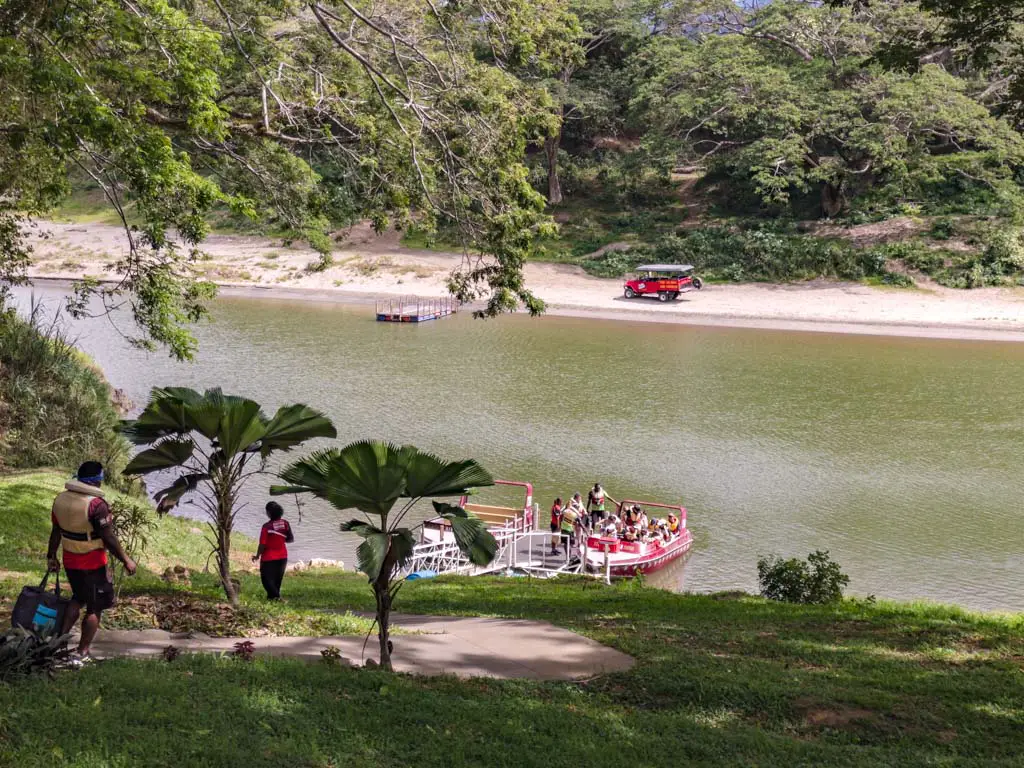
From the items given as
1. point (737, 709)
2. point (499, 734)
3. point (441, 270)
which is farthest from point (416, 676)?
point (441, 270)

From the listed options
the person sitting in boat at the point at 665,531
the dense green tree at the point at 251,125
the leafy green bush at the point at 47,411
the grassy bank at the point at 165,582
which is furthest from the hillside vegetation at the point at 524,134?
the person sitting in boat at the point at 665,531

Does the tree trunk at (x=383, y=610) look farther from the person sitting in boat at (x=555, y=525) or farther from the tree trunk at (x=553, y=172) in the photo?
the tree trunk at (x=553, y=172)

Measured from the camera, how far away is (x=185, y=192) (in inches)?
508

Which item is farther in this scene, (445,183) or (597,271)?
(597,271)

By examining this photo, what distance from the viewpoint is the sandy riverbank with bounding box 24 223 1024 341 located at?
43719 millimetres

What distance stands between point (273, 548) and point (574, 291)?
3960 centimetres

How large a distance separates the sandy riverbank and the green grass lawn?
35596 millimetres

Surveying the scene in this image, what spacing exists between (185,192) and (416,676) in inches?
303

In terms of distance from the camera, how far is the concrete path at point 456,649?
320 inches

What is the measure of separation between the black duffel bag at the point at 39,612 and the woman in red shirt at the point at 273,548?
11.6 ft

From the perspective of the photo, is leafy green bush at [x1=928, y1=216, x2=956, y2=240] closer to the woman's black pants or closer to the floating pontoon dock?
the floating pontoon dock

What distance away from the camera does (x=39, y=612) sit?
23.1ft

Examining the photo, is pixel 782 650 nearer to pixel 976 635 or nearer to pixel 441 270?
pixel 976 635

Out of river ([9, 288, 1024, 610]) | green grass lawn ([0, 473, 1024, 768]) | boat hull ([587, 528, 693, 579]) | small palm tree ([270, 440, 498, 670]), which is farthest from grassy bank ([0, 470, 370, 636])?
boat hull ([587, 528, 693, 579])
